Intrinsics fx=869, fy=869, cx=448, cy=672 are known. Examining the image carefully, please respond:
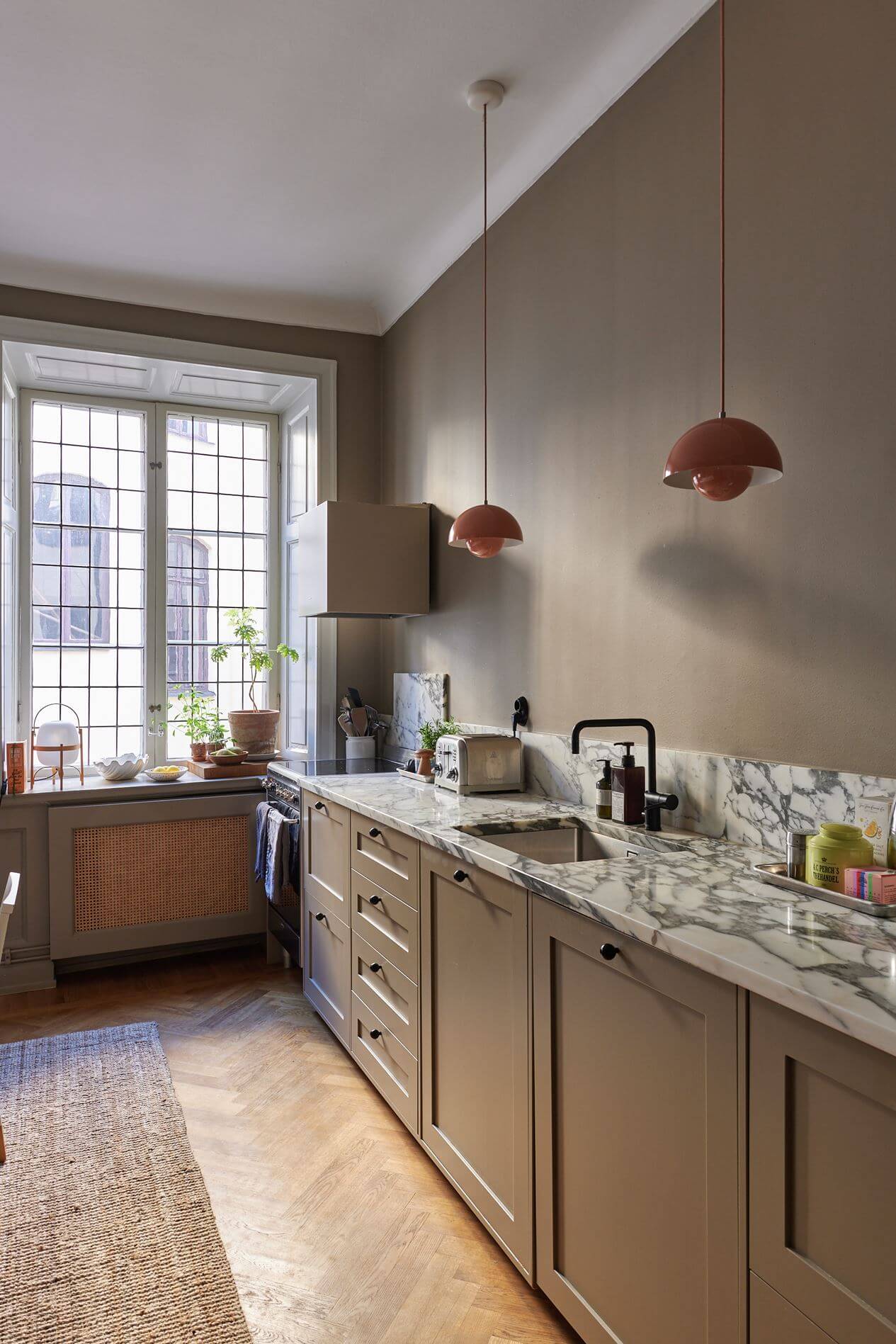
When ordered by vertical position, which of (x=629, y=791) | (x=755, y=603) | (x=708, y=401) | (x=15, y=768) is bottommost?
(x=15, y=768)

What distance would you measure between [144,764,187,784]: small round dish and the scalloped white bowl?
0.07 meters

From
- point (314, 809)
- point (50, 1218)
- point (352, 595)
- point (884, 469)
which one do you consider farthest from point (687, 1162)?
point (352, 595)

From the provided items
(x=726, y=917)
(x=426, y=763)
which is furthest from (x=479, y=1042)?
(x=426, y=763)

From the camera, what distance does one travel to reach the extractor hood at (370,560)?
3.69m

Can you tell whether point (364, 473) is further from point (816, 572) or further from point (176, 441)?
point (816, 572)

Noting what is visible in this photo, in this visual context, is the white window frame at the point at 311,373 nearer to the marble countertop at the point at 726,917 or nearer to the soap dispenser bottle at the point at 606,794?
the marble countertop at the point at 726,917

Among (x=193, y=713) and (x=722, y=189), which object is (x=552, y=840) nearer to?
(x=722, y=189)

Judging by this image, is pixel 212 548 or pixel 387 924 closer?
pixel 387 924

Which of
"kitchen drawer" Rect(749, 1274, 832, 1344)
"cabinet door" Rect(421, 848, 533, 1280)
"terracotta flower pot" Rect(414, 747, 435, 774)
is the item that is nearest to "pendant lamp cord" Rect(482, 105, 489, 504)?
"terracotta flower pot" Rect(414, 747, 435, 774)

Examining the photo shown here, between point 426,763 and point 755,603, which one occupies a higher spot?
point 755,603

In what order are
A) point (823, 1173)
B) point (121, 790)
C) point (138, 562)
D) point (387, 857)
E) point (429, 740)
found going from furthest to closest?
point (138, 562), point (121, 790), point (429, 740), point (387, 857), point (823, 1173)

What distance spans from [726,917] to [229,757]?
3235 mm

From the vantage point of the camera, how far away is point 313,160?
3066 millimetres

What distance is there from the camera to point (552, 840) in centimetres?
239
